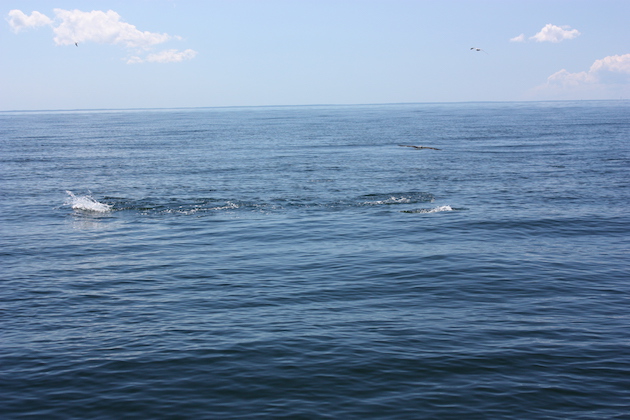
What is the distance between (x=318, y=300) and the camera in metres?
20.8

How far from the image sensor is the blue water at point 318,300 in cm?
1414

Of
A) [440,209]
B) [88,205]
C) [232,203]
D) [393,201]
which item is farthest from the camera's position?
[232,203]

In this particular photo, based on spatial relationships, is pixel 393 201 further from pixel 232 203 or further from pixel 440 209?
pixel 232 203

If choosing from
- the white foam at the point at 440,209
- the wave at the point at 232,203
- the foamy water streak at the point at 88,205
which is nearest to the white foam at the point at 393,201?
the wave at the point at 232,203

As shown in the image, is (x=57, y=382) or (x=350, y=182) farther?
(x=350, y=182)

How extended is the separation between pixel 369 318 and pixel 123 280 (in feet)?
35.9

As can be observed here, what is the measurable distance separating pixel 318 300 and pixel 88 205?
24361 millimetres

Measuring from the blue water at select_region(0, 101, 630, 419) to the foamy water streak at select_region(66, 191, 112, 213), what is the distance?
0.15 m

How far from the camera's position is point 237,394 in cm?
1420

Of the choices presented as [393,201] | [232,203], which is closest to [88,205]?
[232,203]

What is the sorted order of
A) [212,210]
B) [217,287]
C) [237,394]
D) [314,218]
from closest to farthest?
[237,394], [217,287], [314,218], [212,210]

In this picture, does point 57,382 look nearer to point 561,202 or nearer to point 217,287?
point 217,287

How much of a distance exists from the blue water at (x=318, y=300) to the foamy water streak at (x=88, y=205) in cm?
15

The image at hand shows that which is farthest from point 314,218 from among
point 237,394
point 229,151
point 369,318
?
point 229,151
